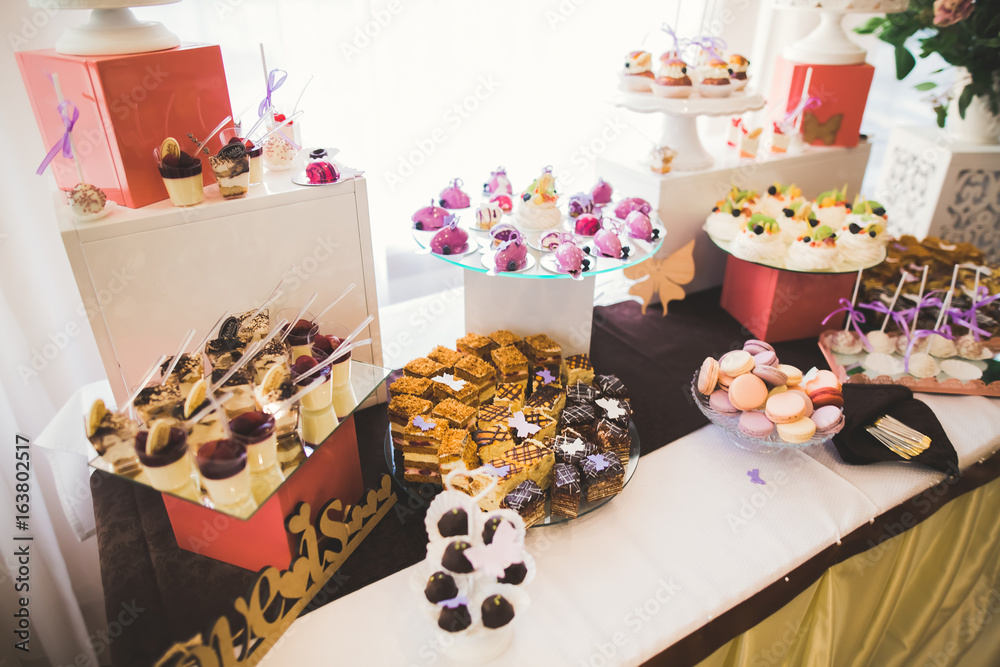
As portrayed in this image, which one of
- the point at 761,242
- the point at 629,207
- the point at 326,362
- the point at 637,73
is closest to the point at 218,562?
the point at 326,362

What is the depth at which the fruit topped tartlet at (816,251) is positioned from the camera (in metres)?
1.87

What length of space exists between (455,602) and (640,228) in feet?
3.76

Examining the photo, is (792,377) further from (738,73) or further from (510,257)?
(738,73)

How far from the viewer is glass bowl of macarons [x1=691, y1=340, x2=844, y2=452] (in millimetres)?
1467

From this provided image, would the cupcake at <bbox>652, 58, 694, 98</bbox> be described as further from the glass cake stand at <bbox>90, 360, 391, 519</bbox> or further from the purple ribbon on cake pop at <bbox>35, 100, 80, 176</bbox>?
the purple ribbon on cake pop at <bbox>35, 100, 80, 176</bbox>

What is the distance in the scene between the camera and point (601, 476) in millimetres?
1348

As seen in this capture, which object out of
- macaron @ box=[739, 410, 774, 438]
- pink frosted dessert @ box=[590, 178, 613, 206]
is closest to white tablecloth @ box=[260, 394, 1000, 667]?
macaron @ box=[739, 410, 774, 438]

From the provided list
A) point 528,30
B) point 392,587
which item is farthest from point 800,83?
point 392,587

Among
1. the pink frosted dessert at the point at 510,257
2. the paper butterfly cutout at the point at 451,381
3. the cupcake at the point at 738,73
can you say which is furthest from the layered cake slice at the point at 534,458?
the cupcake at the point at 738,73

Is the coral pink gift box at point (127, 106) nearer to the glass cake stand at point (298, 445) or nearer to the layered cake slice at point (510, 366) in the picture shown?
the glass cake stand at point (298, 445)

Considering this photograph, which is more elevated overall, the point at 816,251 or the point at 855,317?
the point at 816,251

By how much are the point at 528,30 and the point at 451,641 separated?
2016 mm

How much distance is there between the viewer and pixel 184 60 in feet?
4.20

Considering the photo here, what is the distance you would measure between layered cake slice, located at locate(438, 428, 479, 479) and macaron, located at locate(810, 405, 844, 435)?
0.81 meters
